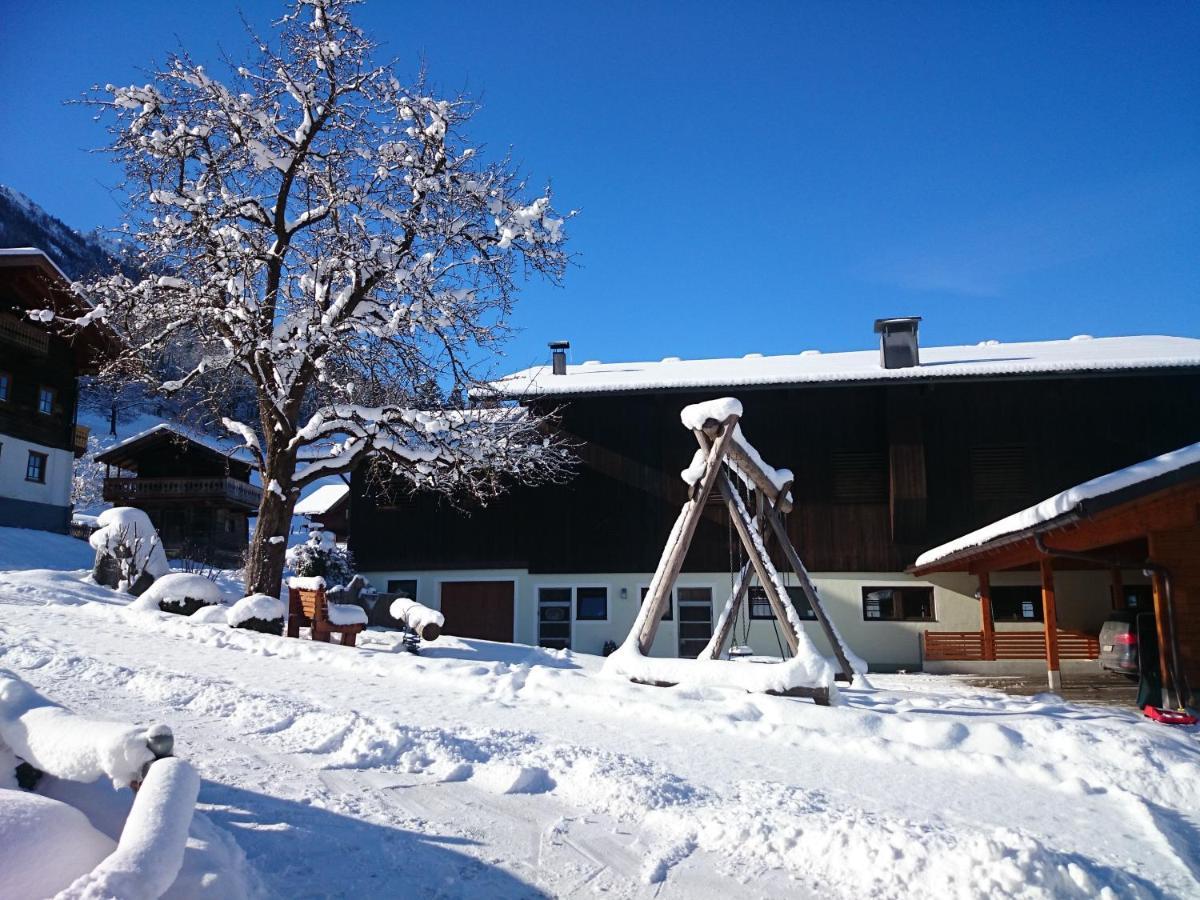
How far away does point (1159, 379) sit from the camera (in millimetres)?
20219

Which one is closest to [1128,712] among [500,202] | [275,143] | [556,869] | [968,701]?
[968,701]

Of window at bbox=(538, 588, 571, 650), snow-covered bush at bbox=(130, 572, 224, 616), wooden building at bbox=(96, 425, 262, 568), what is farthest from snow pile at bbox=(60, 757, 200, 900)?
wooden building at bbox=(96, 425, 262, 568)

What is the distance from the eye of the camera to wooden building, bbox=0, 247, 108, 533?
1014 inches

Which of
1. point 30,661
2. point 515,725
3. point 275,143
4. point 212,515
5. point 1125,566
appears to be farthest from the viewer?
point 212,515

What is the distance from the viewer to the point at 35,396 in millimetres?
27891

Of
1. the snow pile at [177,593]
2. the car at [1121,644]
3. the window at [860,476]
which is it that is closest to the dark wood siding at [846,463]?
the window at [860,476]

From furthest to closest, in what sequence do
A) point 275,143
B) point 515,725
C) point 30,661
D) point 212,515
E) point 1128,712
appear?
point 212,515
point 275,143
point 1128,712
point 30,661
point 515,725

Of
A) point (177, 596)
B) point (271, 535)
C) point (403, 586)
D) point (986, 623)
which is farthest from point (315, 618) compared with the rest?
point (986, 623)

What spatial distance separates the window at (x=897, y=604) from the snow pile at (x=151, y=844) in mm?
18964

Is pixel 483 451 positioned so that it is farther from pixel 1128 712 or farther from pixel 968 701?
pixel 1128 712

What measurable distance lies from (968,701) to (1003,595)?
965cm

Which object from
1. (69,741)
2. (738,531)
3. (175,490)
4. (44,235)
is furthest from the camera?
(44,235)

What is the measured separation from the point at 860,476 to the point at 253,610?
1408 centimetres

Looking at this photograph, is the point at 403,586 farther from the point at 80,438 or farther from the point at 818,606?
the point at 80,438
